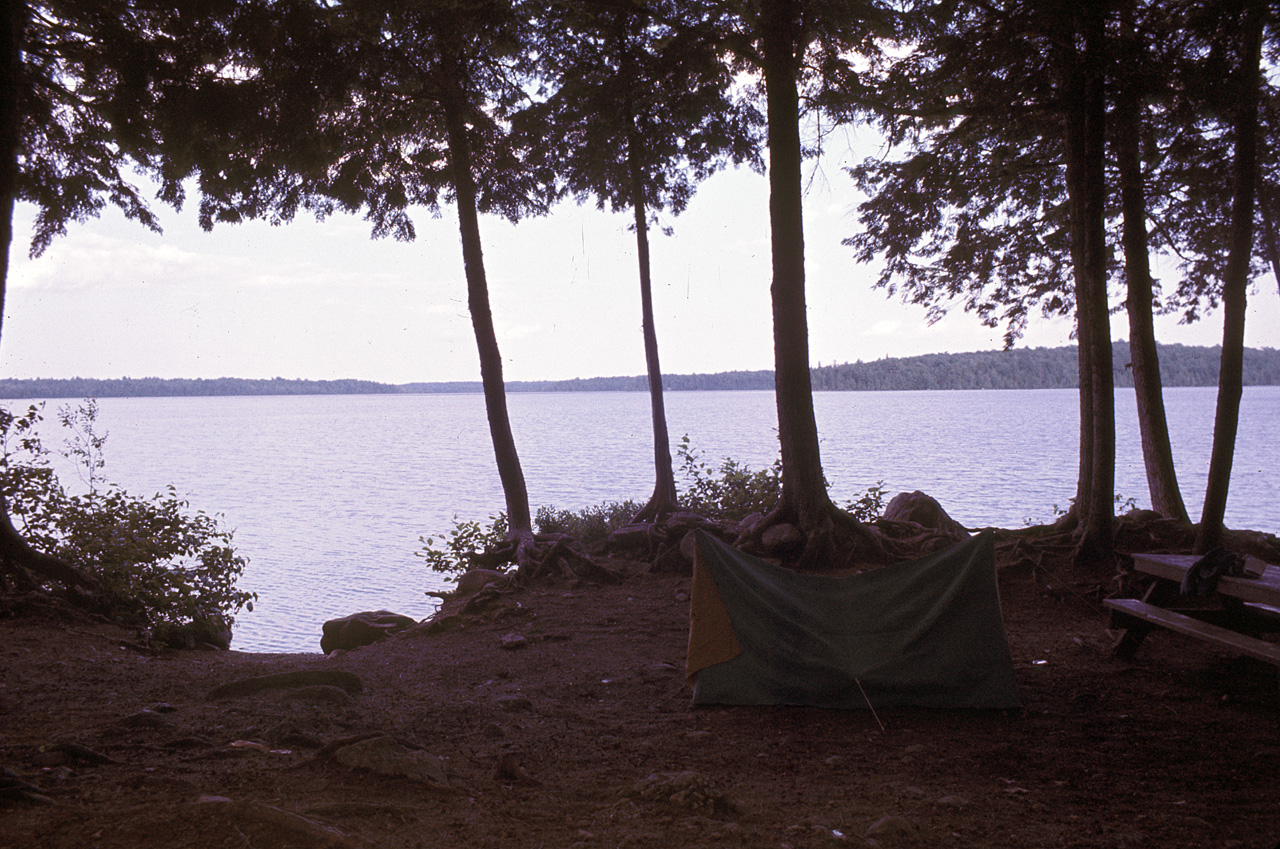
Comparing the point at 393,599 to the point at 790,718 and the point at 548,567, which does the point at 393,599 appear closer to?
the point at 548,567

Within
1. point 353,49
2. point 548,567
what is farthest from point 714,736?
point 353,49

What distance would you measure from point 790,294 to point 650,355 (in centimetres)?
480

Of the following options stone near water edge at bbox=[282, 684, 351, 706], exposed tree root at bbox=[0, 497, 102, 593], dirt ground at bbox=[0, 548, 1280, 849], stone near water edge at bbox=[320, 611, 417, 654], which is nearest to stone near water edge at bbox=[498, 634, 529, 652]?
dirt ground at bbox=[0, 548, 1280, 849]

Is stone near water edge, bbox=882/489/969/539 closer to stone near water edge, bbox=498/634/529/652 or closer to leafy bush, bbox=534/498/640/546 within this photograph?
leafy bush, bbox=534/498/640/546

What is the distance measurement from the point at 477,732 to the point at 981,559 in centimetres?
362

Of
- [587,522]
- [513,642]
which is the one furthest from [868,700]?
[587,522]

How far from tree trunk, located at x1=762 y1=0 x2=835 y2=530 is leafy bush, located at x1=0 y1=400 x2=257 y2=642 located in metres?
7.20

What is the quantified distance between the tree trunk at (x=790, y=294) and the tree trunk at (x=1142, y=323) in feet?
12.8

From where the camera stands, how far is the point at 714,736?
4691mm

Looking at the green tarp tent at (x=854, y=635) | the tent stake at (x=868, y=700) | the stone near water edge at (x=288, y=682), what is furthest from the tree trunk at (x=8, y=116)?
the tent stake at (x=868, y=700)

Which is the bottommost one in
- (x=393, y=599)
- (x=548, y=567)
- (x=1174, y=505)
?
(x=393, y=599)

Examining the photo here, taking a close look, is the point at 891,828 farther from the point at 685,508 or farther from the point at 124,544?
the point at 685,508

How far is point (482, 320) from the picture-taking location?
11.5m

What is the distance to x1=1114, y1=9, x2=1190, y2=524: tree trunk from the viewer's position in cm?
955
